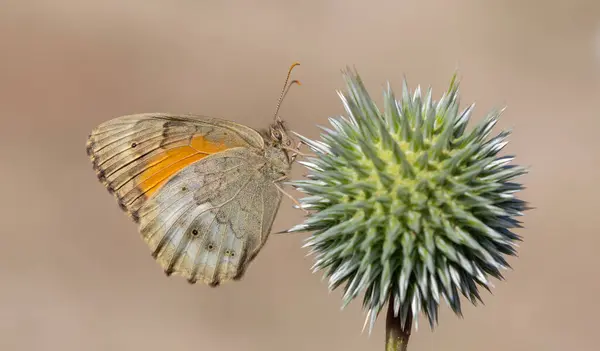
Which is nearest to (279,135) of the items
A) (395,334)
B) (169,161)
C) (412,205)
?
(169,161)

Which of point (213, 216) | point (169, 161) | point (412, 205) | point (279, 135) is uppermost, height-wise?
point (279, 135)

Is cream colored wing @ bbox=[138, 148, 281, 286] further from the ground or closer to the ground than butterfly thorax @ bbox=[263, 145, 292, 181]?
closer to the ground

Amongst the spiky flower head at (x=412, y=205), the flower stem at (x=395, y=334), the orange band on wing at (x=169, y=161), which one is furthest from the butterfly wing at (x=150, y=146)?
the flower stem at (x=395, y=334)

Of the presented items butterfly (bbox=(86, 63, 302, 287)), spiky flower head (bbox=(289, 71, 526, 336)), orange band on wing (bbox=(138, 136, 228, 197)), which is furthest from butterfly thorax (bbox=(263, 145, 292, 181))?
spiky flower head (bbox=(289, 71, 526, 336))

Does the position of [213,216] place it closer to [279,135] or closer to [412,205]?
[279,135]

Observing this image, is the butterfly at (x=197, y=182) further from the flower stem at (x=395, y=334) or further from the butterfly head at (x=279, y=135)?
the flower stem at (x=395, y=334)

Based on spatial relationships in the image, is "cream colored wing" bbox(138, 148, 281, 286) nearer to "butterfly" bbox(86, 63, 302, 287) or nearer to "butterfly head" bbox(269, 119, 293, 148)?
"butterfly" bbox(86, 63, 302, 287)

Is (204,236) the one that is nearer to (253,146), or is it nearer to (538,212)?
(253,146)

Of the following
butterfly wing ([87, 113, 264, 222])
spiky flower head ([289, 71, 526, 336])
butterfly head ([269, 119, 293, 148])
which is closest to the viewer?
spiky flower head ([289, 71, 526, 336])
